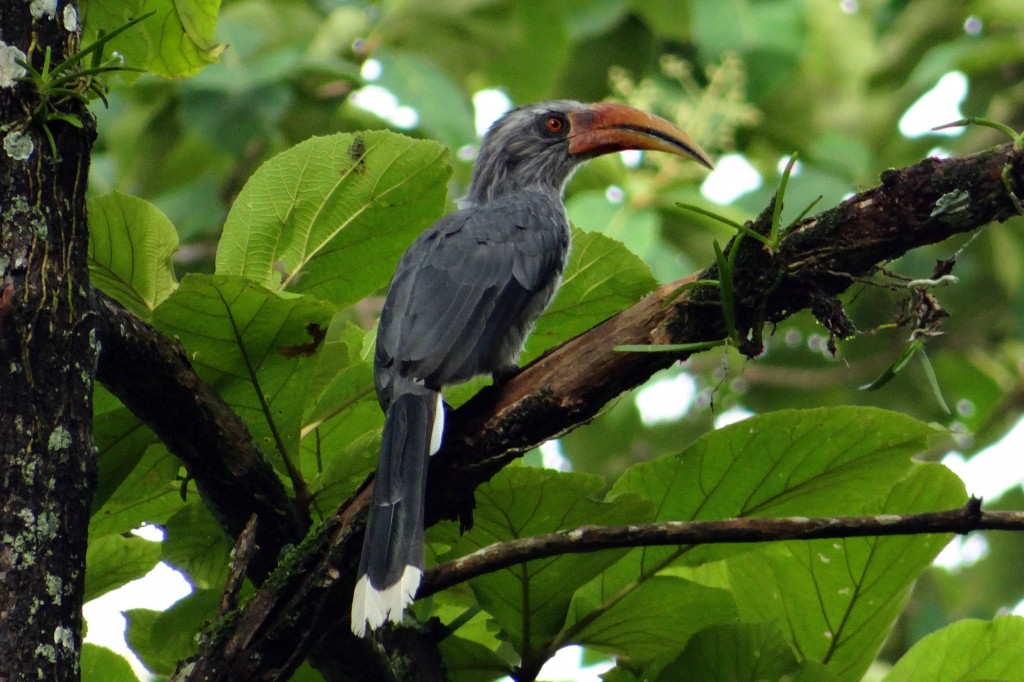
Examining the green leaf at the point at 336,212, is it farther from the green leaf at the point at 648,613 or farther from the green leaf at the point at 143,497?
the green leaf at the point at 648,613

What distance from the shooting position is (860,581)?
2.56 m

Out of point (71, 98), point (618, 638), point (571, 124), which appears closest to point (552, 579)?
point (618, 638)

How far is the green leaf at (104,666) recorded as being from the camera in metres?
2.56

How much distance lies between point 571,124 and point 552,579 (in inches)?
113

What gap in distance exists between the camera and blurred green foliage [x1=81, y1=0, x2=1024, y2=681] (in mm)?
2516

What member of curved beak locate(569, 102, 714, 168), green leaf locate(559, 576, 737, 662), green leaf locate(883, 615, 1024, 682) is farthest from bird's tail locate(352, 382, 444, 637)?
curved beak locate(569, 102, 714, 168)

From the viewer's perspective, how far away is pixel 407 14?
631 centimetres

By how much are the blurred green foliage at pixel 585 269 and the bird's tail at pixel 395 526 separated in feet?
0.47

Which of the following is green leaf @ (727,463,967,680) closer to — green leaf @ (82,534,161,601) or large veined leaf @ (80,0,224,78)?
green leaf @ (82,534,161,601)

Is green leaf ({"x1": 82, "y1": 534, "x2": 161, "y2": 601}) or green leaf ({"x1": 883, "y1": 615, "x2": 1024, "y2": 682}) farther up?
green leaf ({"x1": 82, "y1": 534, "x2": 161, "y2": 601})

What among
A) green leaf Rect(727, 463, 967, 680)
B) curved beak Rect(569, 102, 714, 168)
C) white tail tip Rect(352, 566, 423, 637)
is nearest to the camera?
white tail tip Rect(352, 566, 423, 637)

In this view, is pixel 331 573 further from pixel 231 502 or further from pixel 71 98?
pixel 71 98

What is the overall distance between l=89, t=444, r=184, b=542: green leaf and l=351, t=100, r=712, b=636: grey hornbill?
0.53 meters

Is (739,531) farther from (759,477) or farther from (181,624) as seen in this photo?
(181,624)
